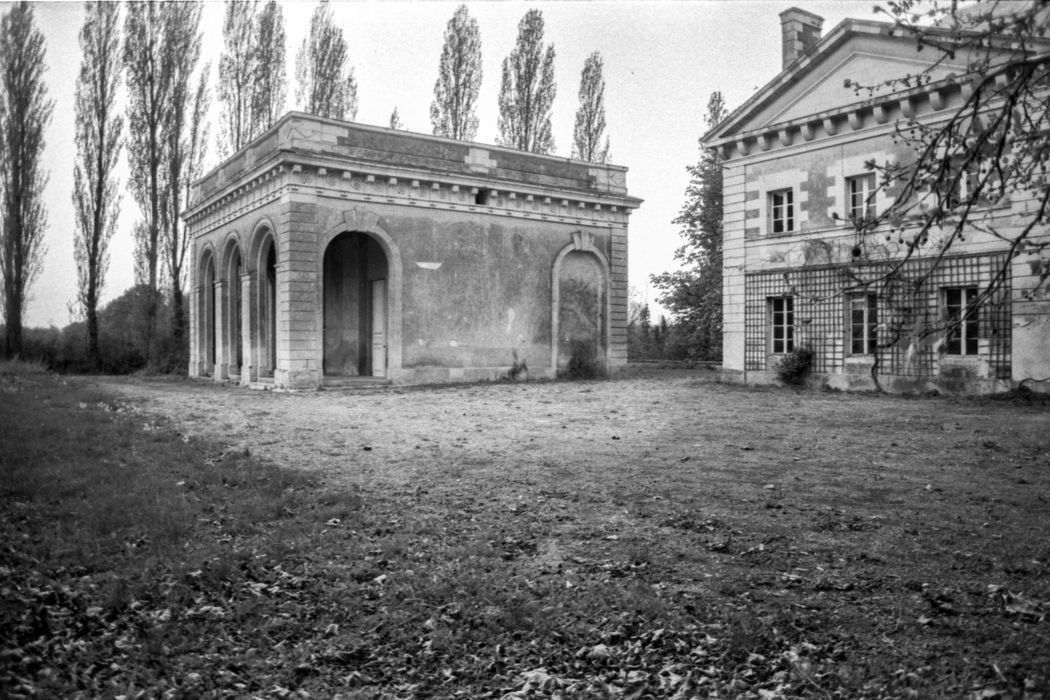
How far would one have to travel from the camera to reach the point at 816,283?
18781 mm

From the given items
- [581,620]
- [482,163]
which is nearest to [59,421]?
[581,620]

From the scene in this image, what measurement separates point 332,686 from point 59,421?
361 inches

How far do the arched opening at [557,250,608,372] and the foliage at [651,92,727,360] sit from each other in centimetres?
1031

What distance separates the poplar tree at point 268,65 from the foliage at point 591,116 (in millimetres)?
12962

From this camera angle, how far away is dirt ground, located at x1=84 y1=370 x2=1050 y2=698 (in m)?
4.18

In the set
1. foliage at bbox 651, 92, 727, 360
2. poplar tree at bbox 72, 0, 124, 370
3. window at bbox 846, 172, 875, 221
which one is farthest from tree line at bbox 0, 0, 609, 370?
window at bbox 846, 172, 875, 221

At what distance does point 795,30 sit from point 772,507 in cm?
1910

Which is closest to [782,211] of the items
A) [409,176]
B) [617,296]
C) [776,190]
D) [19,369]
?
[776,190]

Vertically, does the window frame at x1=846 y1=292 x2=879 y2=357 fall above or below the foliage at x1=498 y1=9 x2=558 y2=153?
below

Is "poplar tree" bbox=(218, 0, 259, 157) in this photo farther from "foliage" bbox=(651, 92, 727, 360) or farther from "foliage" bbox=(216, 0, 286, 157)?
"foliage" bbox=(651, 92, 727, 360)

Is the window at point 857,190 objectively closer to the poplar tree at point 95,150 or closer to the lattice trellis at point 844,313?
the lattice trellis at point 844,313

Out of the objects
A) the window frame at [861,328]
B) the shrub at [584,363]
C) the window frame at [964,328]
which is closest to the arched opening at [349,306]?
the shrub at [584,363]

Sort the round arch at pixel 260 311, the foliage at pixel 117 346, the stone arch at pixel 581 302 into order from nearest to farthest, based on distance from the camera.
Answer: the round arch at pixel 260 311 → the stone arch at pixel 581 302 → the foliage at pixel 117 346

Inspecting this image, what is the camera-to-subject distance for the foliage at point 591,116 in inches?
1328
